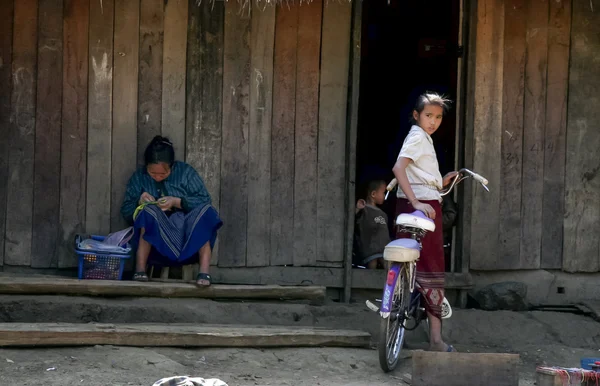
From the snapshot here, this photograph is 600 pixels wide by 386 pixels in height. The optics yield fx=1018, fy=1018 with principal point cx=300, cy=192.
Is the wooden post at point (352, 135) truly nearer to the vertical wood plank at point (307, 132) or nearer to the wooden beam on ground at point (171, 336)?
the vertical wood plank at point (307, 132)

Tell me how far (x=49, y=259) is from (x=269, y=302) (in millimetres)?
1645

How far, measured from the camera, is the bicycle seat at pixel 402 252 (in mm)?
6211

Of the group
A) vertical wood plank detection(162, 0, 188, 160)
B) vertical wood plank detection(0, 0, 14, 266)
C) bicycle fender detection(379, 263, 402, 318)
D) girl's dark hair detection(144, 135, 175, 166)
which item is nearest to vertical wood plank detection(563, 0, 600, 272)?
bicycle fender detection(379, 263, 402, 318)

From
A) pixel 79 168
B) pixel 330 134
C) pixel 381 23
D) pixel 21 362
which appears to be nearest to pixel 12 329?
pixel 21 362

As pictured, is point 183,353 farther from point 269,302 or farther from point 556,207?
point 556,207

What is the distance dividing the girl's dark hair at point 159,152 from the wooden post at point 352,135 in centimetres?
139

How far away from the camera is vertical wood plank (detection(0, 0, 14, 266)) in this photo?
7.37 meters

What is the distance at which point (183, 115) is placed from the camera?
25.2 feet

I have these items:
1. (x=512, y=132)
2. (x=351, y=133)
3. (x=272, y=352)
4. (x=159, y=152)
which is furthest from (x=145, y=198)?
(x=512, y=132)

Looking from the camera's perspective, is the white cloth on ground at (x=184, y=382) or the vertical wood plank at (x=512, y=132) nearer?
the white cloth on ground at (x=184, y=382)

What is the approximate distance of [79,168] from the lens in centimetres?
750

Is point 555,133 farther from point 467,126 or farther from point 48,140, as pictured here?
point 48,140

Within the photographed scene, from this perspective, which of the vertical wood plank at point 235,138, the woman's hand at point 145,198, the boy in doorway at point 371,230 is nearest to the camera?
the woman's hand at point 145,198

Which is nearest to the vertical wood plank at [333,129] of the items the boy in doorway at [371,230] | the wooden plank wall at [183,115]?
the wooden plank wall at [183,115]
